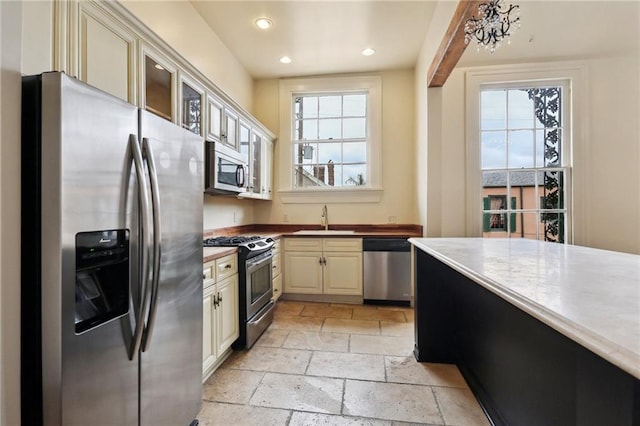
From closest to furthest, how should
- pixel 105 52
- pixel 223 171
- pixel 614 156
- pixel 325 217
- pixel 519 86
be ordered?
pixel 105 52 → pixel 223 171 → pixel 614 156 → pixel 519 86 → pixel 325 217

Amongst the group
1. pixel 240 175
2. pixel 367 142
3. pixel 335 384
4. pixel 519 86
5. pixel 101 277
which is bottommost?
pixel 335 384

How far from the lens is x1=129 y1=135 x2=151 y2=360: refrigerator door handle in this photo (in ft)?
3.75

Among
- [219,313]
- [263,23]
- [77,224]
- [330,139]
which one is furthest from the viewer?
[330,139]

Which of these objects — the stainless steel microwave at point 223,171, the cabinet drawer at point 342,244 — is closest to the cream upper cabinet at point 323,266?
the cabinet drawer at point 342,244

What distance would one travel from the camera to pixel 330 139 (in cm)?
440

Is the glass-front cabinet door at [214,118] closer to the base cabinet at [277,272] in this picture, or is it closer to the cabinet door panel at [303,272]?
the base cabinet at [277,272]

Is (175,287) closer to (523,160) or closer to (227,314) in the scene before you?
(227,314)

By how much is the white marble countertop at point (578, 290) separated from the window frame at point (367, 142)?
2.71 meters

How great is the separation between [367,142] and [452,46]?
1.95 meters

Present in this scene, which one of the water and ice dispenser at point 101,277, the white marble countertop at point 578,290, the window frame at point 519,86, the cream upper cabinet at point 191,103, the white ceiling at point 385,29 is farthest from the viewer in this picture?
the window frame at point 519,86

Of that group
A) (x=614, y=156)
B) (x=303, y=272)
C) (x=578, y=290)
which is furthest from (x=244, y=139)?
(x=614, y=156)

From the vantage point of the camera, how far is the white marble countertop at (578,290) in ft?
1.80

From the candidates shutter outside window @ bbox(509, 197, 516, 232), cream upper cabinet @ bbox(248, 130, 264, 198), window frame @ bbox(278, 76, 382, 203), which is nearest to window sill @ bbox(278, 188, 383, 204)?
window frame @ bbox(278, 76, 382, 203)

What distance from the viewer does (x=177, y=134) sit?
1440 mm
